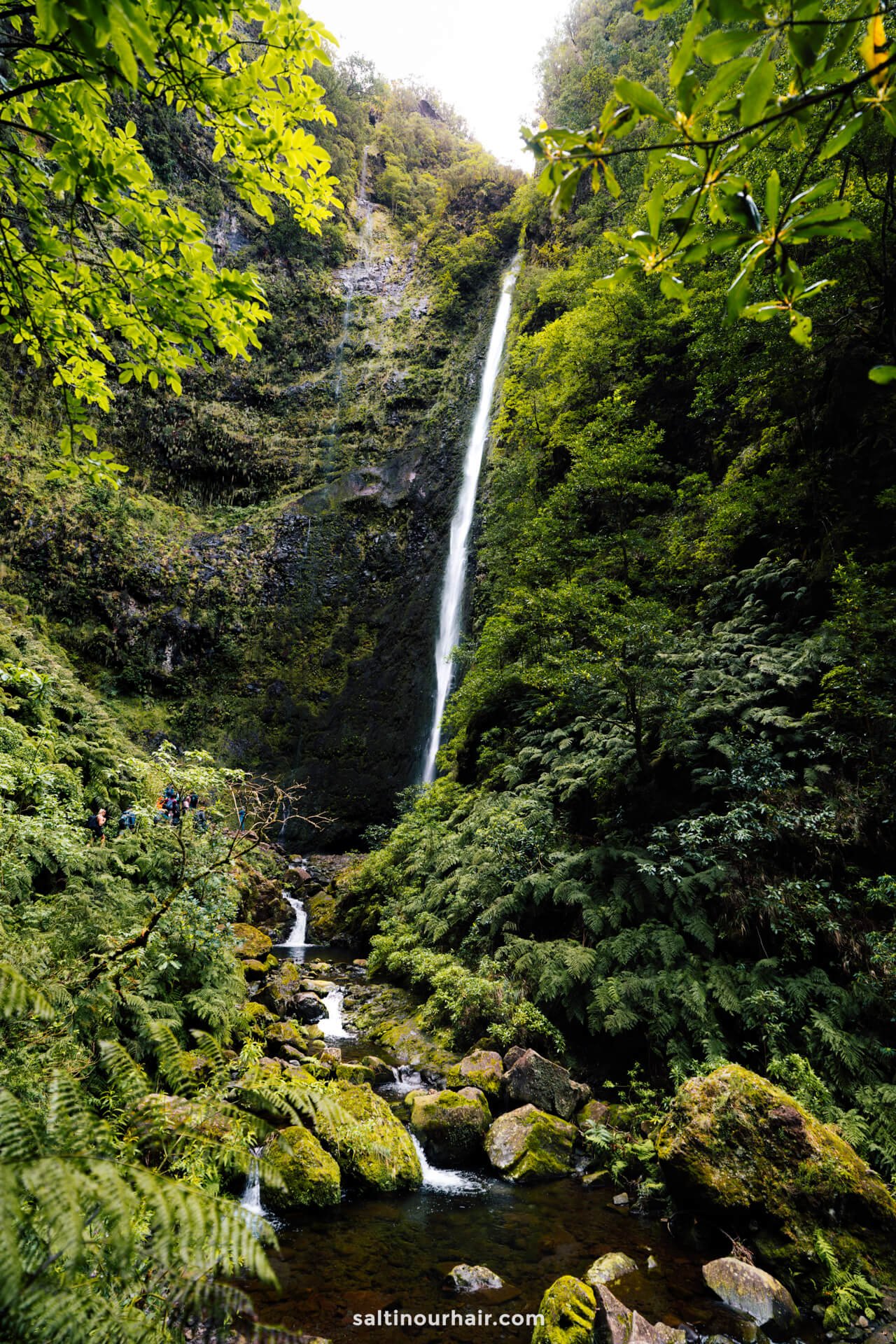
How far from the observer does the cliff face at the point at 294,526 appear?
59.2ft

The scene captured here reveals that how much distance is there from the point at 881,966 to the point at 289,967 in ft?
24.7

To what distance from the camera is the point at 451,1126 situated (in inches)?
187

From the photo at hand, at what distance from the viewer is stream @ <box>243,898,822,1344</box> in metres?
3.09

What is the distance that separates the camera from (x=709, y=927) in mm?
5449

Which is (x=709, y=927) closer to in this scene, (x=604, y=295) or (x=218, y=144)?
(x=218, y=144)

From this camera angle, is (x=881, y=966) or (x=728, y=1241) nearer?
(x=728, y=1241)

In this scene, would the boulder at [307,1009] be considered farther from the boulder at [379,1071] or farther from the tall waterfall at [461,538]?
the tall waterfall at [461,538]

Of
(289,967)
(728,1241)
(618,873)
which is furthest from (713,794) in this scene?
(289,967)

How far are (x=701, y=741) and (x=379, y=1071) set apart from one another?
4.94 meters

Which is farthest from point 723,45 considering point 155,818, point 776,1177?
point 155,818

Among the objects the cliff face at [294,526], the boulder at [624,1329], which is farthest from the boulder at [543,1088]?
the cliff face at [294,526]

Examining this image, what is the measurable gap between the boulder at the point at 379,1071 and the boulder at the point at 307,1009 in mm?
1562

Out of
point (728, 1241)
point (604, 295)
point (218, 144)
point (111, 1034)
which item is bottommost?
point (728, 1241)

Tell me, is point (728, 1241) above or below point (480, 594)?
below
